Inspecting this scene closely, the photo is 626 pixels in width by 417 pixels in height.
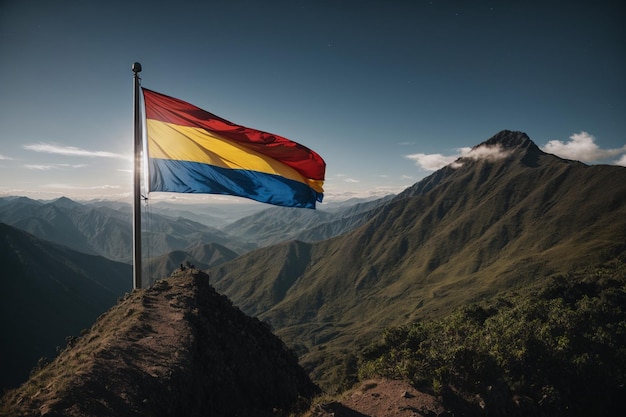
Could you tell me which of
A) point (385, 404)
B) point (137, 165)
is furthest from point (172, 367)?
point (385, 404)

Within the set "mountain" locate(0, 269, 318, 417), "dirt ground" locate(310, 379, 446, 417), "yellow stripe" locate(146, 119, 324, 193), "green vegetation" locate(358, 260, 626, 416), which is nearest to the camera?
"mountain" locate(0, 269, 318, 417)

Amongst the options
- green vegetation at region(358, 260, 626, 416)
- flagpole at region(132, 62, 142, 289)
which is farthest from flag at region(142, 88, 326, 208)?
A: green vegetation at region(358, 260, 626, 416)

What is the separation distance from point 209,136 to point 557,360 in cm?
2284

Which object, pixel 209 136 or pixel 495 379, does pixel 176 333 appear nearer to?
pixel 209 136

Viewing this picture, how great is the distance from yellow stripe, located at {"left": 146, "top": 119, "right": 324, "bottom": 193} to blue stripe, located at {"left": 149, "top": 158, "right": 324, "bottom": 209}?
0.84 ft

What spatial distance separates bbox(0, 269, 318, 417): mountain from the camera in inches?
417

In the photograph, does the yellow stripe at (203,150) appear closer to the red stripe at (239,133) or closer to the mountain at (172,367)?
the red stripe at (239,133)

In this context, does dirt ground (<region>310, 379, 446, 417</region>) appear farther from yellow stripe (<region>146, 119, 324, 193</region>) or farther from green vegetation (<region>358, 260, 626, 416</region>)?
yellow stripe (<region>146, 119, 324, 193</region>)

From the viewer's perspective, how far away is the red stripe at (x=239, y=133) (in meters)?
15.6

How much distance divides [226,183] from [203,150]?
6.49ft

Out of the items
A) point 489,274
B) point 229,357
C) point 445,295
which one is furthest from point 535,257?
point 229,357

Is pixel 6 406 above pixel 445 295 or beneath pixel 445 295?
above

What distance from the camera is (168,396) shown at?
12.2 metres

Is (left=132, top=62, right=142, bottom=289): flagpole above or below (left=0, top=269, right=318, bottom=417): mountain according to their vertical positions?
above
